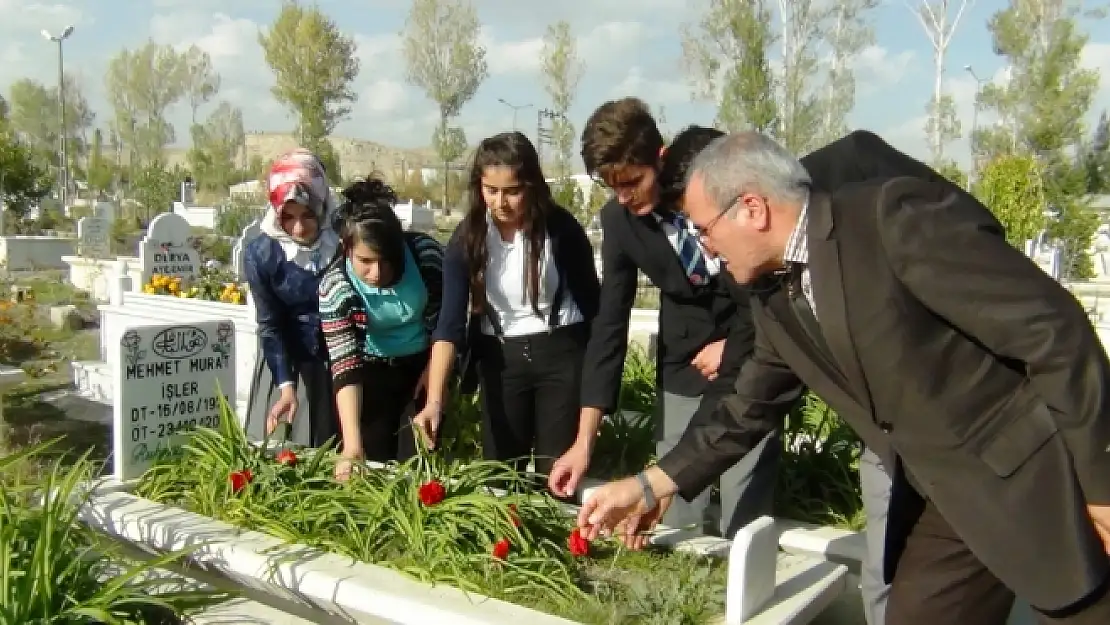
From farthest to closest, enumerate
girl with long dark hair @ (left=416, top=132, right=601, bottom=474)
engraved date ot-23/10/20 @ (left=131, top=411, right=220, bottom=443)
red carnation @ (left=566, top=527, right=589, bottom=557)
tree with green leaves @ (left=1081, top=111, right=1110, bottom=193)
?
tree with green leaves @ (left=1081, top=111, right=1110, bottom=193) → engraved date ot-23/10/20 @ (left=131, top=411, right=220, bottom=443) → girl with long dark hair @ (left=416, top=132, right=601, bottom=474) → red carnation @ (left=566, top=527, right=589, bottom=557)

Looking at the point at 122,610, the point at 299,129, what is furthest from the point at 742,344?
the point at 299,129

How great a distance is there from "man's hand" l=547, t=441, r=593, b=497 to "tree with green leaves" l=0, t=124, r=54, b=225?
2105cm

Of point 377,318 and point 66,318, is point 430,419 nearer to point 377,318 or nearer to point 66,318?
point 377,318

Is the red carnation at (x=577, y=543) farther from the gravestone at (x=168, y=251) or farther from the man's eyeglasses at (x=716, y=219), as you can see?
the gravestone at (x=168, y=251)

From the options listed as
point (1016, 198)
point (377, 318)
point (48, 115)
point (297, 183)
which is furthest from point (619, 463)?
point (48, 115)

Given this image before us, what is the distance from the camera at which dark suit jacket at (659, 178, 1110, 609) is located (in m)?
1.59

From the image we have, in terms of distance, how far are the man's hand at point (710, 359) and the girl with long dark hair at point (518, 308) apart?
41 centimetres

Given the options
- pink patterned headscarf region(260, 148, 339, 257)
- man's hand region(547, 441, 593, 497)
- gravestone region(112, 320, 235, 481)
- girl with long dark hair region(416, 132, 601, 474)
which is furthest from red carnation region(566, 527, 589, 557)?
gravestone region(112, 320, 235, 481)

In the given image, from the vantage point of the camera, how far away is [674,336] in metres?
3.18

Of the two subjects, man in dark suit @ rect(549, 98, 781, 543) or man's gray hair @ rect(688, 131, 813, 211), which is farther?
man in dark suit @ rect(549, 98, 781, 543)

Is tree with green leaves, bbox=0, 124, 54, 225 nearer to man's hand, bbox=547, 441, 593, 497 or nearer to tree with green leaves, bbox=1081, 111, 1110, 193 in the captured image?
man's hand, bbox=547, 441, 593, 497

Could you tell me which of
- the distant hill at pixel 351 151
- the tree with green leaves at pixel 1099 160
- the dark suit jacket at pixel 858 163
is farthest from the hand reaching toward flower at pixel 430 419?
the distant hill at pixel 351 151

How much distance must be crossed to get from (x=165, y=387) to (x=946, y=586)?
8.40 ft

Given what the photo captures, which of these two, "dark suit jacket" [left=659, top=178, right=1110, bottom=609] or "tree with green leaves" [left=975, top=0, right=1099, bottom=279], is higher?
"tree with green leaves" [left=975, top=0, right=1099, bottom=279]
